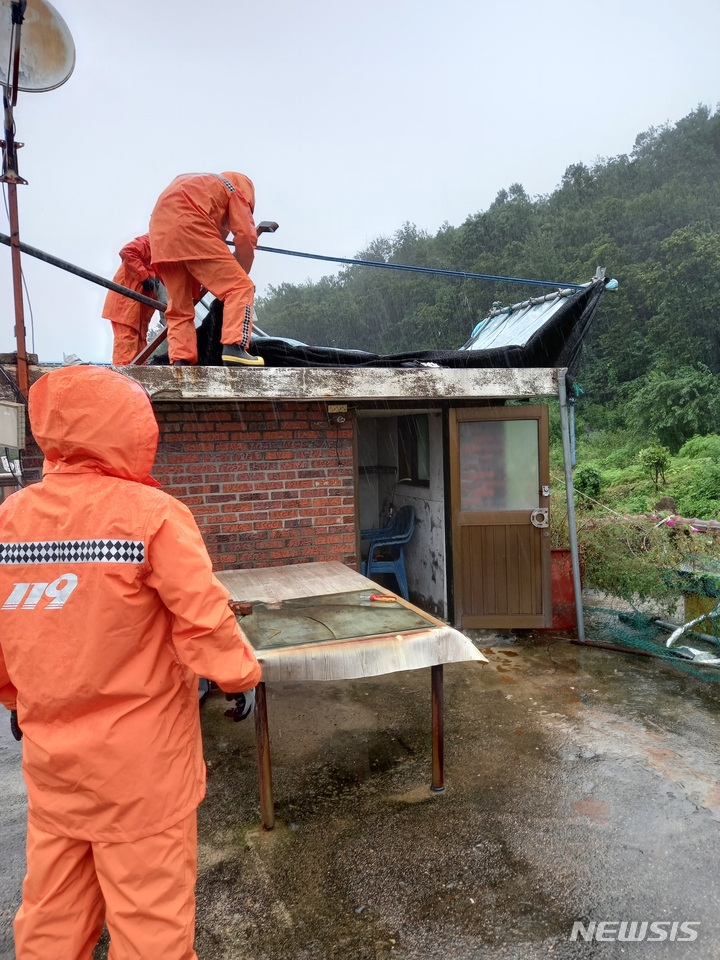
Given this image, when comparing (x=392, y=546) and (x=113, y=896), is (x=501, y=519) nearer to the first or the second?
(x=392, y=546)

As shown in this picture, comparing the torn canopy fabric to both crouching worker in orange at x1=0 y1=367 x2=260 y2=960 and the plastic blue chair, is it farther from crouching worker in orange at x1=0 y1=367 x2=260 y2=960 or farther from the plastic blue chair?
crouching worker in orange at x1=0 y1=367 x2=260 y2=960

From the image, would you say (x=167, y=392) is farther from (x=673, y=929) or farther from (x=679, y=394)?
(x=679, y=394)

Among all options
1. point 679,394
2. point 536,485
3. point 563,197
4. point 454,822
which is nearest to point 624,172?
point 563,197

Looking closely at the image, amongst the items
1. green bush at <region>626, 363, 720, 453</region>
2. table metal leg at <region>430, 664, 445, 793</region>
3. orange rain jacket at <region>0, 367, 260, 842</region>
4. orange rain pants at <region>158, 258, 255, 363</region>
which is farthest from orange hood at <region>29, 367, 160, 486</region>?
green bush at <region>626, 363, 720, 453</region>

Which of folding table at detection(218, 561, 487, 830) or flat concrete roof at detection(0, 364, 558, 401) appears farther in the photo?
flat concrete roof at detection(0, 364, 558, 401)

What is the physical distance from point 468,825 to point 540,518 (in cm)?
308

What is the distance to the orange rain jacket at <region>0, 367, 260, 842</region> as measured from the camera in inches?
68.5

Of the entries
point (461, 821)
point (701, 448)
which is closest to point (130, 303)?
point (461, 821)

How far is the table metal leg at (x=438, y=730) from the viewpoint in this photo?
3.29 metres

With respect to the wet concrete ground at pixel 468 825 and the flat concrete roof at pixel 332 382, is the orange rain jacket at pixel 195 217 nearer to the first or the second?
the flat concrete roof at pixel 332 382

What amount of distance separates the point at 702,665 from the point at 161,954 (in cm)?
455

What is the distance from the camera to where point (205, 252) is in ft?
14.0

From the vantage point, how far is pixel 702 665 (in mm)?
4973

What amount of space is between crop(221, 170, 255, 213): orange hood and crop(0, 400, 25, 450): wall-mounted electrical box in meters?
2.06
